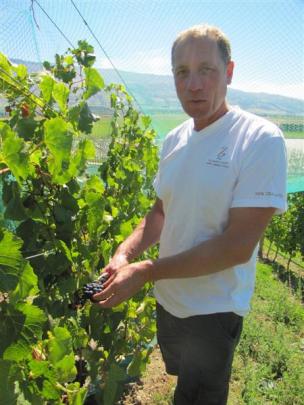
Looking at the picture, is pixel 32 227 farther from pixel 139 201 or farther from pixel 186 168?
pixel 139 201

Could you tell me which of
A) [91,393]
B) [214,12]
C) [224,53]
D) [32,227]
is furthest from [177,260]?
[214,12]

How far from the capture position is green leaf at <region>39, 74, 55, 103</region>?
145 centimetres

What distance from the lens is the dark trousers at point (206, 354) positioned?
1.77m

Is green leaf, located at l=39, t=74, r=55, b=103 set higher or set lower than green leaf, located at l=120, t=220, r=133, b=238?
higher

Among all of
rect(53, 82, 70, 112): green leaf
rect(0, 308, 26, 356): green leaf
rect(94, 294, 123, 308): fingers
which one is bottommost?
rect(94, 294, 123, 308): fingers

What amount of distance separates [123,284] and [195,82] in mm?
741

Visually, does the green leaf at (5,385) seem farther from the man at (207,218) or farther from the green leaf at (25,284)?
the man at (207,218)

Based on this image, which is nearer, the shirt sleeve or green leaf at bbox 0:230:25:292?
green leaf at bbox 0:230:25:292

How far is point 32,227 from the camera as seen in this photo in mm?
1508

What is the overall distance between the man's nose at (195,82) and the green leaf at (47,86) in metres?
0.48

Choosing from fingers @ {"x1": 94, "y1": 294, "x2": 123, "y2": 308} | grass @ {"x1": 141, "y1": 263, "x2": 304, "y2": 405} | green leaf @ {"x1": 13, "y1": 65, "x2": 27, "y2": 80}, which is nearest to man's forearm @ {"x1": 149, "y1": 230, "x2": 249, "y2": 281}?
fingers @ {"x1": 94, "y1": 294, "x2": 123, "y2": 308}

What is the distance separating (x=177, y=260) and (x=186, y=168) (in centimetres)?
40

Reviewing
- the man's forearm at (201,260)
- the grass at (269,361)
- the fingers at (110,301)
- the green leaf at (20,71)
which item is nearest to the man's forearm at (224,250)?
the man's forearm at (201,260)

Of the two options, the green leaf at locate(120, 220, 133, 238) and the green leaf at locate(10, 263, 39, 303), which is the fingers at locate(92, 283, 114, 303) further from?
the green leaf at locate(120, 220, 133, 238)
